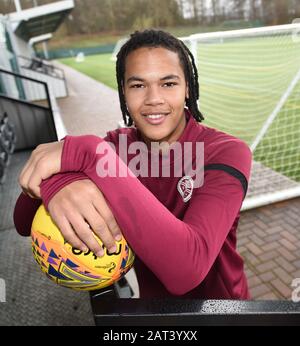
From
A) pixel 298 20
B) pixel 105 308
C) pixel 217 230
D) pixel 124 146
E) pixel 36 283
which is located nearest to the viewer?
pixel 217 230

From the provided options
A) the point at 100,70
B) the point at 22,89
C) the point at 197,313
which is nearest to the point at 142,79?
the point at 197,313

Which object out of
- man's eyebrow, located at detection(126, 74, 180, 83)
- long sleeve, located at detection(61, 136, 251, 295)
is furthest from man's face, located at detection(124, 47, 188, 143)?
long sleeve, located at detection(61, 136, 251, 295)

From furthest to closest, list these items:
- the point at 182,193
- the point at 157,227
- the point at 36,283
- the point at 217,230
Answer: the point at 36,283, the point at 182,193, the point at 217,230, the point at 157,227

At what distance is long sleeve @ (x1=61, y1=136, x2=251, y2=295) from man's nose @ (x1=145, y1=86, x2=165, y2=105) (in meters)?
0.50

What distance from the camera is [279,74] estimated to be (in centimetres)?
475

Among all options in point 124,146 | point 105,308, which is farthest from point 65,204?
point 124,146

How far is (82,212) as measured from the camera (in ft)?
2.62

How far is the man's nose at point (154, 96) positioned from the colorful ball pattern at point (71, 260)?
24.6 inches

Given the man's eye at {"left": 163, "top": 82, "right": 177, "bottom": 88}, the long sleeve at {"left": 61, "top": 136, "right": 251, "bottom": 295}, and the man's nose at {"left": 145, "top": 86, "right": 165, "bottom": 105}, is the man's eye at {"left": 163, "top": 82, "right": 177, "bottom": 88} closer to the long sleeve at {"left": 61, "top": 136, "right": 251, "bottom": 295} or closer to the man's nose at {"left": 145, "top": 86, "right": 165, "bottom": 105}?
the man's nose at {"left": 145, "top": 86, "right": 165, "bottom": 105}

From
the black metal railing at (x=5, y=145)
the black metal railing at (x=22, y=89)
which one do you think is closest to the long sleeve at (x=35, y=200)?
the black metal railing at (x=5, y=145)

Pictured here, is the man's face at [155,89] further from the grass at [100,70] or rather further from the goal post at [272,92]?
the grass at [100,70]

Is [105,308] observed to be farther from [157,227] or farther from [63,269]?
[157,227]
